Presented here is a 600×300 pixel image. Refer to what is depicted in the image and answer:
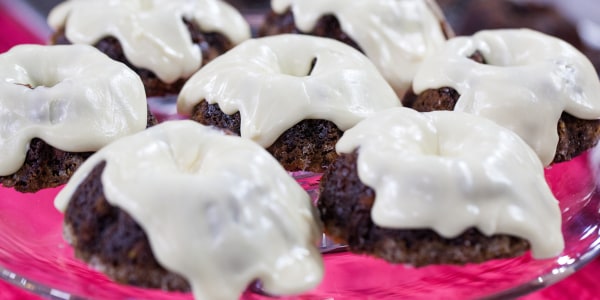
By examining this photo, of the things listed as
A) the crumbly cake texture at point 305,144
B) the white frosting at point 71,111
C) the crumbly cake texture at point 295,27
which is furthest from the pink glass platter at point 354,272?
the crumbly cake texture at point 295,27

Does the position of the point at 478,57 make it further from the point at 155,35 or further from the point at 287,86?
the point at 155,35

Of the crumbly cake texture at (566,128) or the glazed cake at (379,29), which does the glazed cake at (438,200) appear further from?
the glazed cake at (379,29)

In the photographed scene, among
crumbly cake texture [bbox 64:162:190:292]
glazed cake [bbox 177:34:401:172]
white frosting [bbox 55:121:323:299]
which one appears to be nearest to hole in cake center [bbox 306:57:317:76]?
glazed cake [bbox 177:34:401:172]

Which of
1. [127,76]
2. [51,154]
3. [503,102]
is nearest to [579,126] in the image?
[503,102]

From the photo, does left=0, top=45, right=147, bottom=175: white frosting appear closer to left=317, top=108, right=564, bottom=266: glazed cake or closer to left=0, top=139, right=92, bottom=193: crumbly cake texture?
left=0, top=139, right=92, bottom=193: crumbly cake texture

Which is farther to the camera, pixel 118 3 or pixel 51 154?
pixel 118 3

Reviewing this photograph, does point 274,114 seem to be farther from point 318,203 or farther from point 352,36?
point 352,36

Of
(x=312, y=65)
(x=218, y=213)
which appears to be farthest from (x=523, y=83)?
(x=218, y=213)
